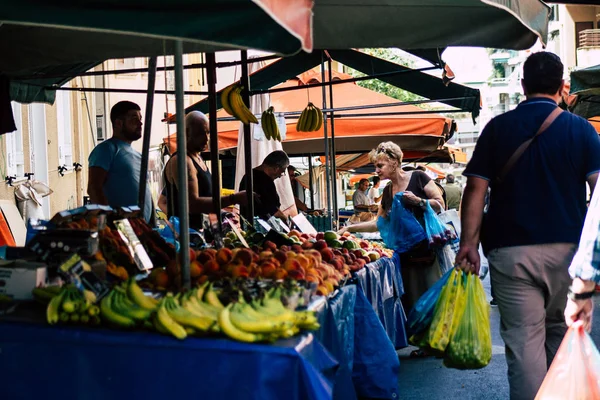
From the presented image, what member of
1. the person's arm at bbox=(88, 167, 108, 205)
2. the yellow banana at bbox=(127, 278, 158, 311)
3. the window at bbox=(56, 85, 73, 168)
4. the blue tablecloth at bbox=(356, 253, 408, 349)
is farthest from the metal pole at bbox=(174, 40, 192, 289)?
the window at bbox=(56, 85, 73, 168)

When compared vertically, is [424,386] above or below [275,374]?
below

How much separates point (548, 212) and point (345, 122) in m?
7.74

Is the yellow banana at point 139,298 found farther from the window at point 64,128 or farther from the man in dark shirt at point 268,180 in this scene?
the window at point 64,128

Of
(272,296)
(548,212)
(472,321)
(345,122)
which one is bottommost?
(472,321)

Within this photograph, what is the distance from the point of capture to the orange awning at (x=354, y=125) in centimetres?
1195

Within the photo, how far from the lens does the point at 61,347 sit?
3.69 meters

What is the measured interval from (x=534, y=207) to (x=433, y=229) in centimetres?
308

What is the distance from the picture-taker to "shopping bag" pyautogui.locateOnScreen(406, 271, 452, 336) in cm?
514

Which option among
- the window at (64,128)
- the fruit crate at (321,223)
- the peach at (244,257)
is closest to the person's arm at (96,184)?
the peach at (244,257)

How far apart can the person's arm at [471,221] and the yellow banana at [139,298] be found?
1.91 metres

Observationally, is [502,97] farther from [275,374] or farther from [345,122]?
[275,374]

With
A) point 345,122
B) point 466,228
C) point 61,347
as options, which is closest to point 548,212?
point 466,228

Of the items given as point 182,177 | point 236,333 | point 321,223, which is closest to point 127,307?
point 236,333

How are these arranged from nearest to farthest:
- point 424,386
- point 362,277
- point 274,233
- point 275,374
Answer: point 275,374, point 362,277, point 274,233, point 424,386
